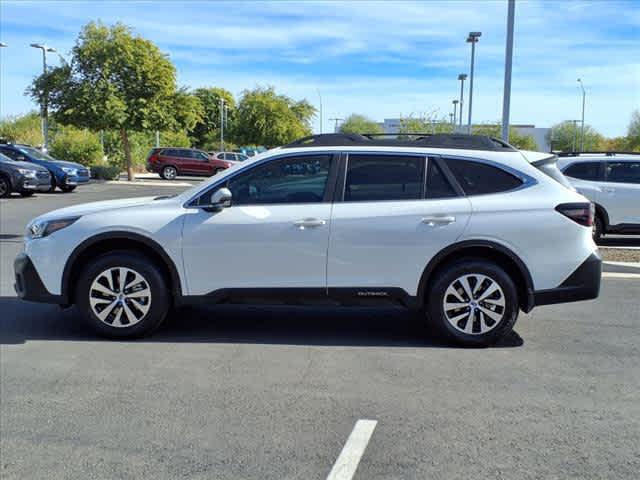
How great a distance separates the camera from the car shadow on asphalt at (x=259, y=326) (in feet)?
18.9

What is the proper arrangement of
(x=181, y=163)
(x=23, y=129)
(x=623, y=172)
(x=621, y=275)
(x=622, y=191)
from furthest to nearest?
(x=23, y=129) → (x=181, y=163) → (x=623, y=172) → (x=622, y=191) → (x=621, y=275)

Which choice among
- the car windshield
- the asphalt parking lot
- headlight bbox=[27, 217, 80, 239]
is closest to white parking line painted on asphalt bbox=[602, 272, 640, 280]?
the asphalt parking lot

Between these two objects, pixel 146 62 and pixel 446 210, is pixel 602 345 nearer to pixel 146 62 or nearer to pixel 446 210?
pixel 446 210

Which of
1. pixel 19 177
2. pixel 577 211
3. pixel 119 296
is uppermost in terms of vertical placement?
A: pixel 577 211

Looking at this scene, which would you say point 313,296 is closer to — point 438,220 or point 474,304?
point 438,220

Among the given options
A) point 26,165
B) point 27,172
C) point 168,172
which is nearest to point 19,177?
point 27,172

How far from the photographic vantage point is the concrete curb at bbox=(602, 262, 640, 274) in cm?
934

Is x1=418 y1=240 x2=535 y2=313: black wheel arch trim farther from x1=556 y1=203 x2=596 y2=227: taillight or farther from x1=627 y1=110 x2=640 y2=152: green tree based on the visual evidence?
x1=627 y1=110 x2=640 y2=152: green tree

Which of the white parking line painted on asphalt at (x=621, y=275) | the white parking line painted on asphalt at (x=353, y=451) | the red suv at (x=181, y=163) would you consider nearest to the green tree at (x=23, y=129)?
the red suv at (x=181, y=163)

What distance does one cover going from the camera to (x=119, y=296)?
561 centimetres

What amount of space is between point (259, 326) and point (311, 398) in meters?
1.91

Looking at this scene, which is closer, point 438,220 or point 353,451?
point 353,451

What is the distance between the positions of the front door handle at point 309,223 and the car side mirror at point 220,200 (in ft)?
1.95

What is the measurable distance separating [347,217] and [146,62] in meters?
25.6
